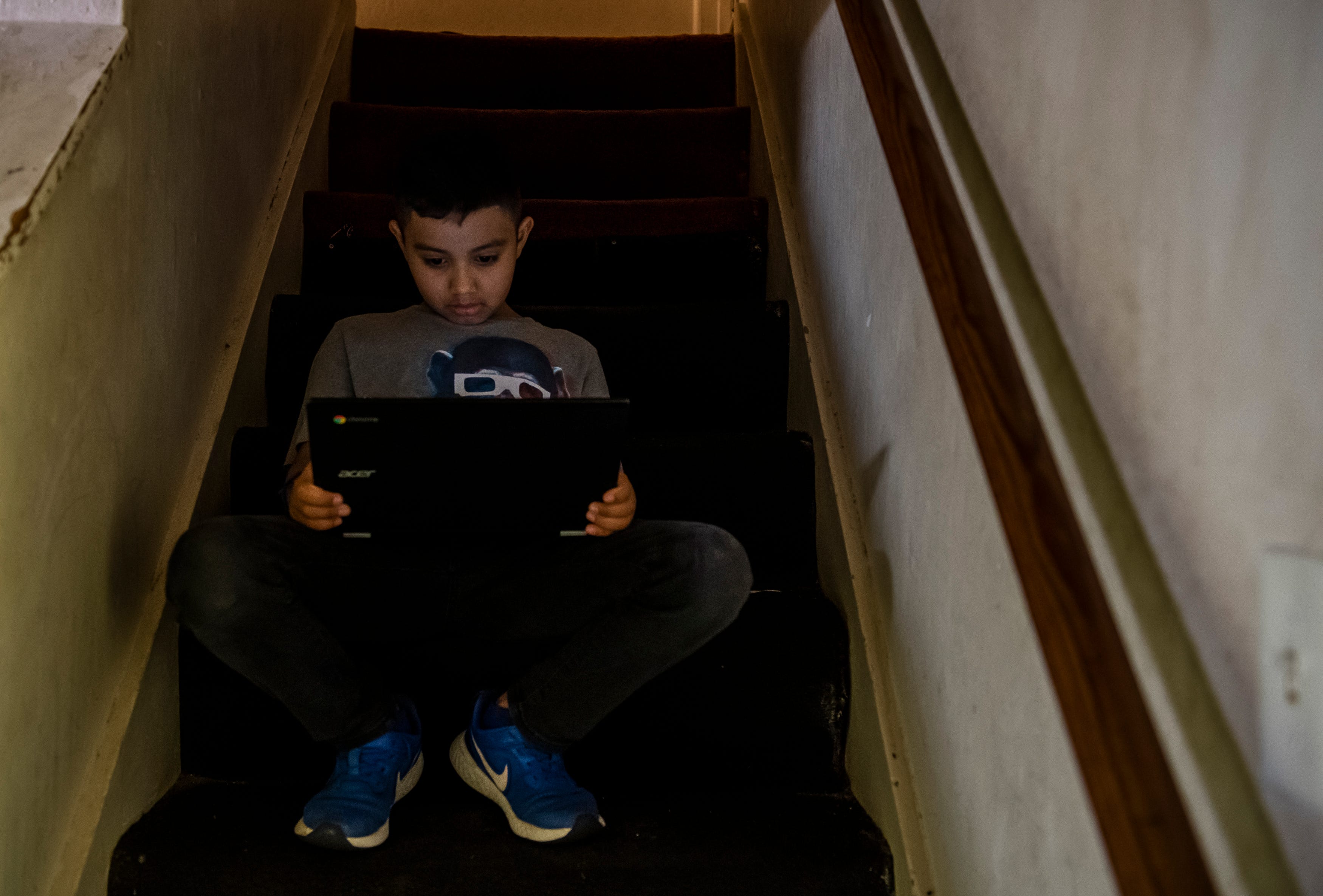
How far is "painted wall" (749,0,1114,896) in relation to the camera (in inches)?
32.1

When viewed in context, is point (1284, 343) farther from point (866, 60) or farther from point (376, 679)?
point (376, 679)

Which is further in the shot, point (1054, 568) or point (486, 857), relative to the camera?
point (486, 857)

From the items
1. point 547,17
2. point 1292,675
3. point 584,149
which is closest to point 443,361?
point 584,149

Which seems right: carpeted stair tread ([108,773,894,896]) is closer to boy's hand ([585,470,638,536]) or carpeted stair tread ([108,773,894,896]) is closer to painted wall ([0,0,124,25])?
boy's hand ([585,470,638,536])

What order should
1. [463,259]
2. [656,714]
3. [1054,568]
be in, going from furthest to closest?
[463,259] < [656,714] < [1054,568]

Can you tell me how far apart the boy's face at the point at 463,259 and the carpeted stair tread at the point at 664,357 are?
227 mm

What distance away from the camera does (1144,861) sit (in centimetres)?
51

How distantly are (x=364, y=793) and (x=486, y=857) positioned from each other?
0.15m

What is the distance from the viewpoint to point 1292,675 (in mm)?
496

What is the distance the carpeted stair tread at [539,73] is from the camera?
2582 millimetres

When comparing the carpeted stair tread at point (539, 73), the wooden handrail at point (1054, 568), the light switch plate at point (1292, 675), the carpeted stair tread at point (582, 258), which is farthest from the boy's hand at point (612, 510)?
the carpeted stair tread at point (539, 73)

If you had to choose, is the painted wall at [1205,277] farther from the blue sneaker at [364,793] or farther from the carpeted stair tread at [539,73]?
the carpeted stair tread at [539,73]

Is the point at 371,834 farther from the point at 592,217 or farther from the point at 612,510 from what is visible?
the point at 592,217

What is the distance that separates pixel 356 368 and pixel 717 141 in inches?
45.4
